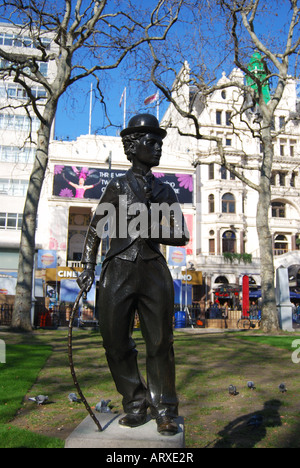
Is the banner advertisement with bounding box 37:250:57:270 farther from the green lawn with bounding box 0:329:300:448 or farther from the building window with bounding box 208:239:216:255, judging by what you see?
the building window with bounding box 208:239:216:255

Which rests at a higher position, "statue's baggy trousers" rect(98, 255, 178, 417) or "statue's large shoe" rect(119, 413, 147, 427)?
"statue's baggy trousers" rect(98, 255, 178, 417)

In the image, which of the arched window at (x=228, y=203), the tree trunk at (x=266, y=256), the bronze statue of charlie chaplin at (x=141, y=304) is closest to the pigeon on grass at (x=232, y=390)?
the bronze statue of charlie chaplin at (x=141, y=304)

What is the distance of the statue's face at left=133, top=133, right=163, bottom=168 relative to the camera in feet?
11.6

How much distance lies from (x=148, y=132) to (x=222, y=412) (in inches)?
149

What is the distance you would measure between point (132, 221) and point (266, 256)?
1313 cm

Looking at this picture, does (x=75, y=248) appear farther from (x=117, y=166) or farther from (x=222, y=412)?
(x=222, y=412)

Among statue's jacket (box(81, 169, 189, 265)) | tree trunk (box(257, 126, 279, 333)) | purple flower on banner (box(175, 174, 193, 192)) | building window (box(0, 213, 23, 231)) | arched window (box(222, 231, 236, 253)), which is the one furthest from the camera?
arched window (box(222, 231, 236, 253))

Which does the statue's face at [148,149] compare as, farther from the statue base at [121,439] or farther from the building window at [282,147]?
the building window at [282,147]

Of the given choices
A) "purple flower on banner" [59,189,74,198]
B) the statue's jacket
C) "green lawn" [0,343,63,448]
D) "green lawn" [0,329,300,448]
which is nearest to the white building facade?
"purple flower on banner" [59,189,74,198]

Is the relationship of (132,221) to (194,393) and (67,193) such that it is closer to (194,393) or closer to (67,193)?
(194,393)

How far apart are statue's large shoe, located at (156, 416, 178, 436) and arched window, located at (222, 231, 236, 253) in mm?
39736

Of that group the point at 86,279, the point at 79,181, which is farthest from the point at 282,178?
the point at 86,279
